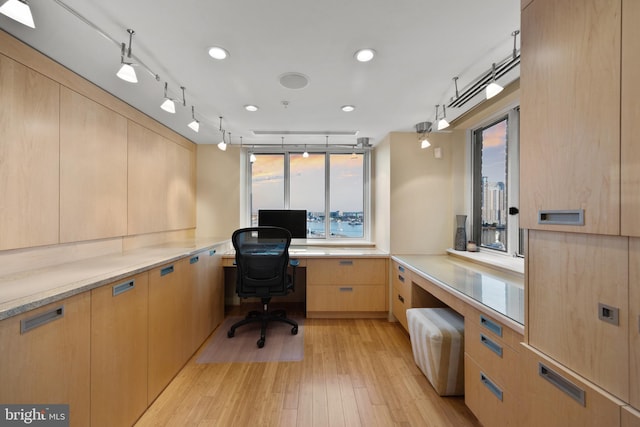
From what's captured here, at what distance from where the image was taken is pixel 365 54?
1595 mm

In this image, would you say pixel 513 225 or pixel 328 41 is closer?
pixel 328 41

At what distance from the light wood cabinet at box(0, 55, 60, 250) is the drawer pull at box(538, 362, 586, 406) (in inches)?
108

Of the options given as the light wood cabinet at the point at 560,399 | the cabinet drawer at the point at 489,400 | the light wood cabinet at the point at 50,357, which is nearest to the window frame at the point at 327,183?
the cabinet drawer at the point at 489,400

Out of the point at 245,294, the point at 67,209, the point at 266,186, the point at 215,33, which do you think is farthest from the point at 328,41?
the point at 266,186

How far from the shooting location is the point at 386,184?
130 inches

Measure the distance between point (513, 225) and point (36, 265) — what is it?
3.68m

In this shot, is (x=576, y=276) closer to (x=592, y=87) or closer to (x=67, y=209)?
(x=592, y=87)

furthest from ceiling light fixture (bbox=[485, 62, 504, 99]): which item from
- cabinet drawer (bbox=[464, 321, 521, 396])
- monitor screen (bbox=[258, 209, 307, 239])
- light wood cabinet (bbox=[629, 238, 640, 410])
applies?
monitor screen (bbox=[258, 209, 307, 239])

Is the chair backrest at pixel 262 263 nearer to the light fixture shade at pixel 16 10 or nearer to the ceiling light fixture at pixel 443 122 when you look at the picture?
the ceiling light fixture at pixel 443 122

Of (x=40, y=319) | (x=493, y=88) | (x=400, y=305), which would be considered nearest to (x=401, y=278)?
(x=400, y=305)

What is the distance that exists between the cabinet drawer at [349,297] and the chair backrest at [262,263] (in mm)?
573

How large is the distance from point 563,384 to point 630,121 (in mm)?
944

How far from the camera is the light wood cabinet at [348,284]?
3.13m

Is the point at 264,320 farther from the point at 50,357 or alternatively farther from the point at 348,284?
the point at 50,357
